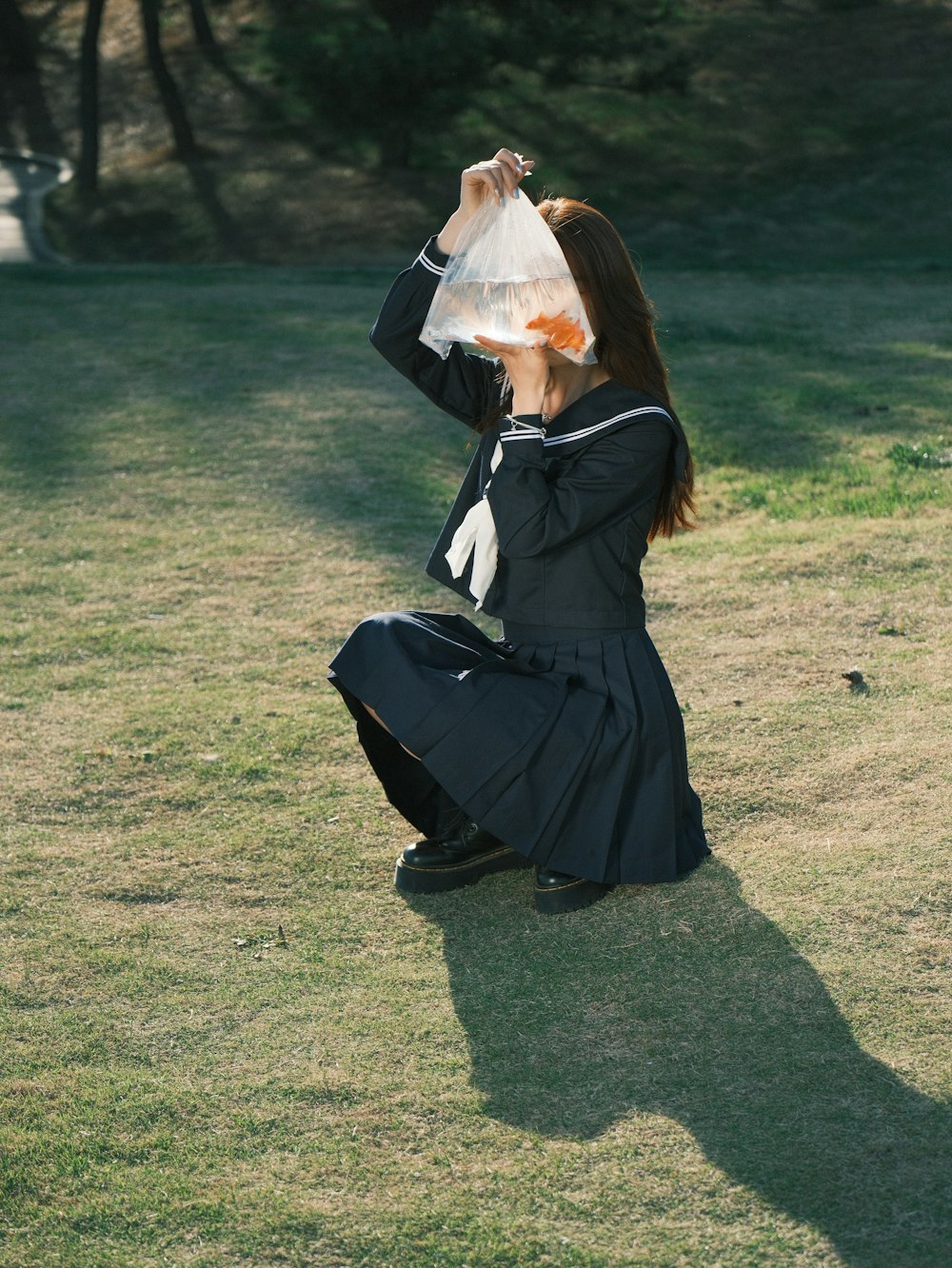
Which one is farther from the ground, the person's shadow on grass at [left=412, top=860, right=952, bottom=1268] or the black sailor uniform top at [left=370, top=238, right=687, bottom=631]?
the black sailor uniform top at [left=370, top=238, right=687, bottom=631]

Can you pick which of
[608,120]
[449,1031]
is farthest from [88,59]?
[449,1031]

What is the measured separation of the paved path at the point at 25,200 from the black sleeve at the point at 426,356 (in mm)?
13757

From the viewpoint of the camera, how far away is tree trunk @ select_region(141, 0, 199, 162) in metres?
20.1

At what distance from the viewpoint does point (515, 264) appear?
112 inches

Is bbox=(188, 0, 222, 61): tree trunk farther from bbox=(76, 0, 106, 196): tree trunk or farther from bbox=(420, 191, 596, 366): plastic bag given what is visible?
bbox=(420, 191, 596, 366): plastic bag

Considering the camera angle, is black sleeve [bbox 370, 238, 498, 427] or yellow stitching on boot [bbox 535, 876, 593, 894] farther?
black sleeve [bbox 370, 238, 498, 427]

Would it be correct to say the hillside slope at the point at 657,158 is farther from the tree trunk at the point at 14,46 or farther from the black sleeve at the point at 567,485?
the black sleeve at the point at 567,485

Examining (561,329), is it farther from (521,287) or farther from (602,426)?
(602,426)

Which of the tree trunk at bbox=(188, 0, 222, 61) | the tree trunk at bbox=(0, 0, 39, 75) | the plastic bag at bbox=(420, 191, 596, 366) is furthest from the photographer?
the tree trunk at bbox=(0, 0, 39, 75)

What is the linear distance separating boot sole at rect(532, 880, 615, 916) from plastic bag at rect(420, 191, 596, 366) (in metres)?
1.14

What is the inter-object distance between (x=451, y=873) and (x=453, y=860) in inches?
1.2

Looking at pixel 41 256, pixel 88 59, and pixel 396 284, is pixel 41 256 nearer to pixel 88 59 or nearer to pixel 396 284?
pixel 88 59

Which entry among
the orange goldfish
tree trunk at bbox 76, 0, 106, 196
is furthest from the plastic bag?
tree trunk at bbox 76, 0, 106, 196

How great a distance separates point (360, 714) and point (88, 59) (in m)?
19.3
